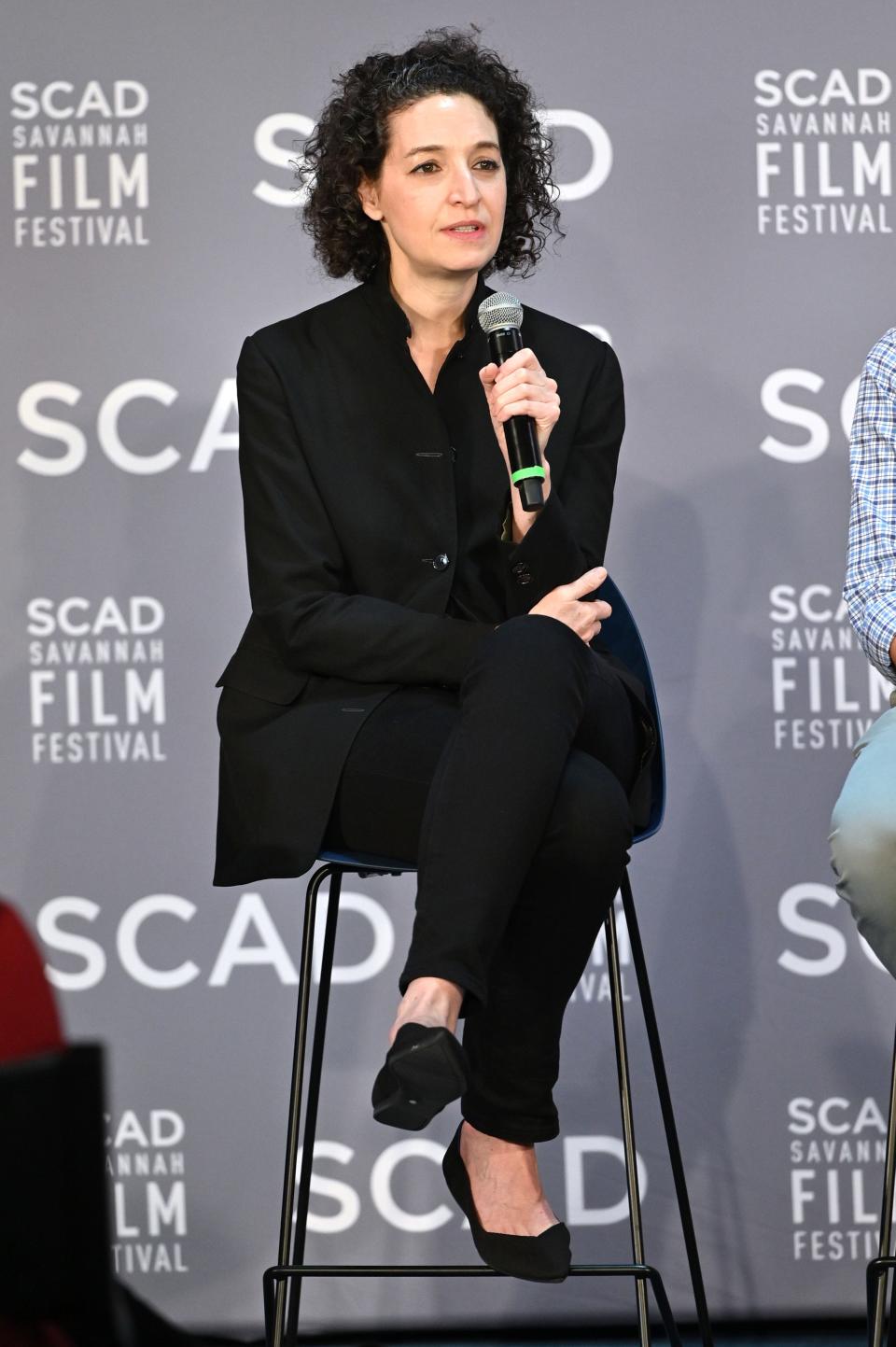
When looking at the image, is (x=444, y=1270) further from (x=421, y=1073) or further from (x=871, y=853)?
(x=871, y=853)

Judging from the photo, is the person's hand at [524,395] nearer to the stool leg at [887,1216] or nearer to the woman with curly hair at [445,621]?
the woman with curly hair at [445,621]

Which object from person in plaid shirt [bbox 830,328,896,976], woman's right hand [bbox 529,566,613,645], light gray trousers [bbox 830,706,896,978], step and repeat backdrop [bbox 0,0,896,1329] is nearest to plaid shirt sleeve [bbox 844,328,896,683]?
person in plaid shirt [bbox 830,328,896,976]

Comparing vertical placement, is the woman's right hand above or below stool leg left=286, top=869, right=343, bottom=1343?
above

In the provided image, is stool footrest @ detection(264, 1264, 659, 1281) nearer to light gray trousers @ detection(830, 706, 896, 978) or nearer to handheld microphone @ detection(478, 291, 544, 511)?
light gray trousers @ detection(830, 706, 896, 978)

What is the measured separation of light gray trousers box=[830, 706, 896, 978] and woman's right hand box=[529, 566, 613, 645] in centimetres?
38

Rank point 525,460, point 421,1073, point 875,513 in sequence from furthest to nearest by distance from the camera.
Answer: point 875,513 → point 525,460 → point 421,1073

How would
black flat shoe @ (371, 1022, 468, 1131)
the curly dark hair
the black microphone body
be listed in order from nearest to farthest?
1. black flat shoe @ (371, 1022, 468, 1131)
2. the black microphone body
3. the curly dark hair

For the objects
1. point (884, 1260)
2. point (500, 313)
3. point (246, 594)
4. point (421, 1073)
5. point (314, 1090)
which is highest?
point (500, 313)

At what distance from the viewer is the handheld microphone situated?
179 cm

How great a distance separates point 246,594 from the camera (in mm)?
2744

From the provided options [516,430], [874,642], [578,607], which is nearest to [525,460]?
[516,430]

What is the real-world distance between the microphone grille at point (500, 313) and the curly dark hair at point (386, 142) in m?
0.39

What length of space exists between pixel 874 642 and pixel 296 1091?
2.97 ft

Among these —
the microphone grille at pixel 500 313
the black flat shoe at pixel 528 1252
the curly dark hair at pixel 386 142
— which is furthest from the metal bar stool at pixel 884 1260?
the curly dark hair at pixel 386 142
